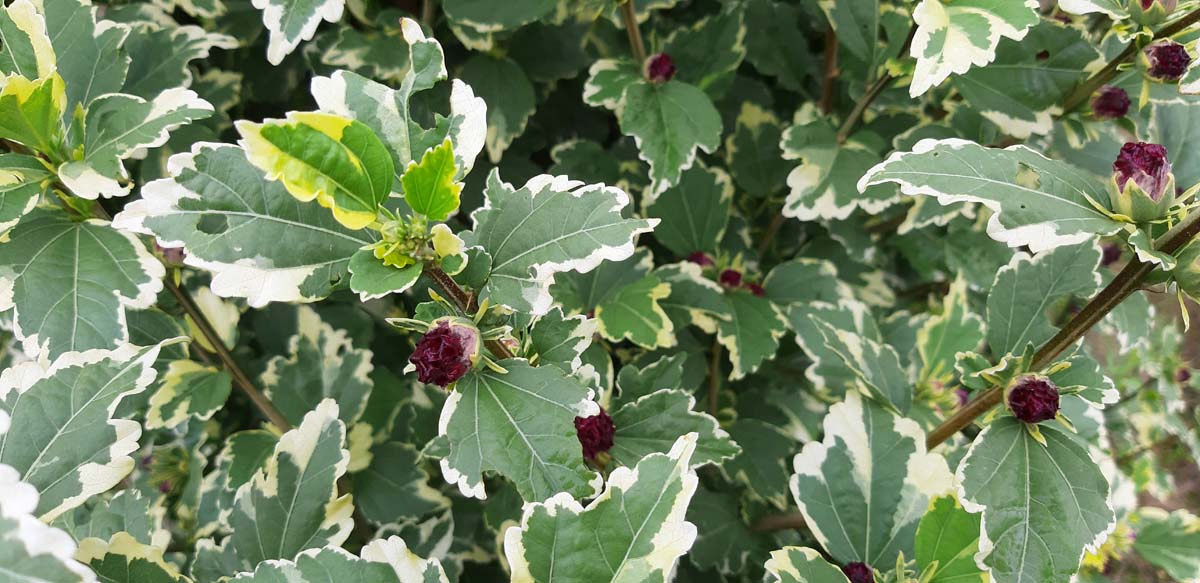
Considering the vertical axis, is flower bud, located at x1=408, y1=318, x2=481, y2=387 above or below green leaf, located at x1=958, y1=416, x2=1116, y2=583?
above

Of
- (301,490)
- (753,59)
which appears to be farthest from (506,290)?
(753,59)

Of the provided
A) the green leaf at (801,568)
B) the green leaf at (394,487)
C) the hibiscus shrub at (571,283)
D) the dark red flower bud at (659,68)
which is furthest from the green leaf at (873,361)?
the green leaf at (394,487)

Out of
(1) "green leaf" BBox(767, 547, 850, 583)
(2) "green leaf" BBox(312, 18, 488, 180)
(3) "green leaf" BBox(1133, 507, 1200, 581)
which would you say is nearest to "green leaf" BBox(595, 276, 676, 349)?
(1) "green leaf" BBox(767, 547, 850, 583)

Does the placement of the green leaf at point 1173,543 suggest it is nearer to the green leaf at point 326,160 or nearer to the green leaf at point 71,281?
the green leaf at point 326,160

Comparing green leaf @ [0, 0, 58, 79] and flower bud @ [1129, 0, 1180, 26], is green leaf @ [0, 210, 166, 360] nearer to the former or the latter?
green leaf @ [0, 0, 58, 79]

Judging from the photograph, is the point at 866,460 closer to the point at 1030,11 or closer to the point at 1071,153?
the point at 1030,11

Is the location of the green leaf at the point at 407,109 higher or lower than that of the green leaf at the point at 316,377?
higher

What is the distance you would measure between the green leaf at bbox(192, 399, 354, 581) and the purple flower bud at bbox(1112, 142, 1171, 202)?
1074mm

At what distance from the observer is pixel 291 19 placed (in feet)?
3.30

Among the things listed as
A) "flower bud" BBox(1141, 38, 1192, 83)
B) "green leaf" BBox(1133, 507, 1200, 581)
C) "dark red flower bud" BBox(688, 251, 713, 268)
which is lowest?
"green leaf" BBox(1133, 507, 1200, 581)

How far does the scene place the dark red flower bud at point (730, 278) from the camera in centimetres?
162

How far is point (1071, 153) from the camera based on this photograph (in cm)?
166

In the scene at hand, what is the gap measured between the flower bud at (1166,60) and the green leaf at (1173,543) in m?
1.51

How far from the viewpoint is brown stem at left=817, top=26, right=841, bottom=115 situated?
1.71 meters
